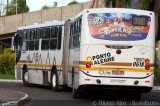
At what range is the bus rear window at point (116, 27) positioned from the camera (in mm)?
20188

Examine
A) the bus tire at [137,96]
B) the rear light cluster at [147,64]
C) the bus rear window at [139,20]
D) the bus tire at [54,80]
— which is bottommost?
the bus tire at [137,96]

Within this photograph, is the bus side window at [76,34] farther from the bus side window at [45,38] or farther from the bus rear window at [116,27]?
the bus side window at [45,38]

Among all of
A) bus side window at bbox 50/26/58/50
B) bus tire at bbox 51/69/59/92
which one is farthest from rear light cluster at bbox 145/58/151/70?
bus side window at bbox 50/26/58/50

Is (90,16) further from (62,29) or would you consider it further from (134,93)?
(62,29)

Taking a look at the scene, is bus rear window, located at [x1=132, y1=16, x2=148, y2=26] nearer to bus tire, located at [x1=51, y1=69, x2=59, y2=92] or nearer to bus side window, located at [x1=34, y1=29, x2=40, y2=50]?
bus tire, located at [x1=51, y1=69, x2=59, y2=92]

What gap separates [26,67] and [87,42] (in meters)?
11.6

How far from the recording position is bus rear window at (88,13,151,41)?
20.2 metres

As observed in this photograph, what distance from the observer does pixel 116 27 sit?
2020cm

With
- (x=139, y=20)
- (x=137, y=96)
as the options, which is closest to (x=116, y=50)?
(x=139, y=20)

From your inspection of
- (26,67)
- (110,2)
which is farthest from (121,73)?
(110,2)

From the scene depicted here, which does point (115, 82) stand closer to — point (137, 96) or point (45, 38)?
point (137, 96)

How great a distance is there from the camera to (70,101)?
20.8 metres

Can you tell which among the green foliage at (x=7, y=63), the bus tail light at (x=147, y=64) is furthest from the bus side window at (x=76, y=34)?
the green foliage at (x=7, y=63)

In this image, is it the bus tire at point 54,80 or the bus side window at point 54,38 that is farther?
the bus side window at point 54,38
